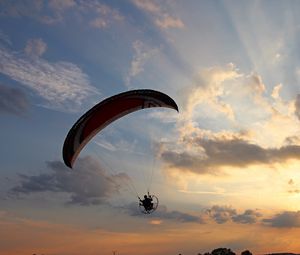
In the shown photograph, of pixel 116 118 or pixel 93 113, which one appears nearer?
pixel 93 113

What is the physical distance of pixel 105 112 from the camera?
30766 millimetres

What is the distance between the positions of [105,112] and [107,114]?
590mm

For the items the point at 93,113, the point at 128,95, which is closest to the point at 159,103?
the point at 128,95

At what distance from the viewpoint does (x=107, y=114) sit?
31328 mm

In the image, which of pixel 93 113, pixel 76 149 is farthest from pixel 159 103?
pixel 76 149

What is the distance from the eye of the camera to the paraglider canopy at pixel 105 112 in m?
30.0

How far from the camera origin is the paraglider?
30.0 meters

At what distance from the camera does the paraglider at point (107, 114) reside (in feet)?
98.4

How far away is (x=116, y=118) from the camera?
108ft

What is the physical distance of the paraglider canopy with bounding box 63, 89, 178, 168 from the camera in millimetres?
29984

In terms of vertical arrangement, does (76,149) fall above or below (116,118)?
below

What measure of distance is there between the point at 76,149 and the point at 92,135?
1.92 m

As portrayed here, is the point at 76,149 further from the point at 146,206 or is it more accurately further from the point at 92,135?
the point at 146,206

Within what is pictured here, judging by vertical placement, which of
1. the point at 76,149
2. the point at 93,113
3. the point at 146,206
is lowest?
the point at 146,206
